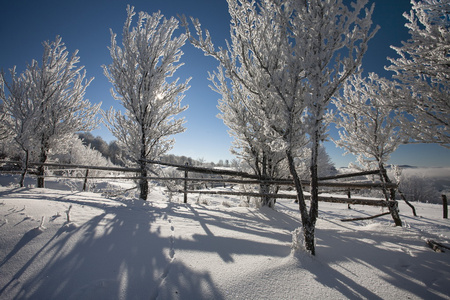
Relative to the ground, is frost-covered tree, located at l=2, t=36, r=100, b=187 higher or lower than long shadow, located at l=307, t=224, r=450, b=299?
higher

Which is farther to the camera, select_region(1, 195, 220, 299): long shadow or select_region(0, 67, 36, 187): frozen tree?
select_region(0, 67, 36, 187): frozen tree

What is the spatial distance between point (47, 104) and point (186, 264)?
943cm

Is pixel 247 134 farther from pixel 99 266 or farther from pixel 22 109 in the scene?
pixel 22 109

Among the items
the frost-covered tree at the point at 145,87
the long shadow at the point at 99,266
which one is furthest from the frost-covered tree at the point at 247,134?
the long shadow at the point at 99,266

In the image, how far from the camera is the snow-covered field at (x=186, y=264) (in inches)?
49.2

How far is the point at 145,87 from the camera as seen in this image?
18.8ft

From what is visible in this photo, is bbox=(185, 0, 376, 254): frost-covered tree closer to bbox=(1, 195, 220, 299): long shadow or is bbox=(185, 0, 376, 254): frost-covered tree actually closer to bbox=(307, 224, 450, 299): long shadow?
bbox=(307, 224, 450, 299): long shadow

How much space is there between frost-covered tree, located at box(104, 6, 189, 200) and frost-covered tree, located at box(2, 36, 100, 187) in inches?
120

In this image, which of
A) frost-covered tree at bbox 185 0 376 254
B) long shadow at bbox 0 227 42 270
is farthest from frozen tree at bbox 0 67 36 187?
frost-covered tree at bbox 185 0 376 254

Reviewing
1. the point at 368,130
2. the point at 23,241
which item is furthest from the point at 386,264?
the point at 368,130

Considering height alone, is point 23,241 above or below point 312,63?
below

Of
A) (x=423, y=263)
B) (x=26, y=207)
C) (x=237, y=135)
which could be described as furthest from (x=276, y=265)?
(x=237, y=135)

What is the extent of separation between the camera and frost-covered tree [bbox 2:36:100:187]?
614 centimetres

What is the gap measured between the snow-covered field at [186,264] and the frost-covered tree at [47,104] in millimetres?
5981
